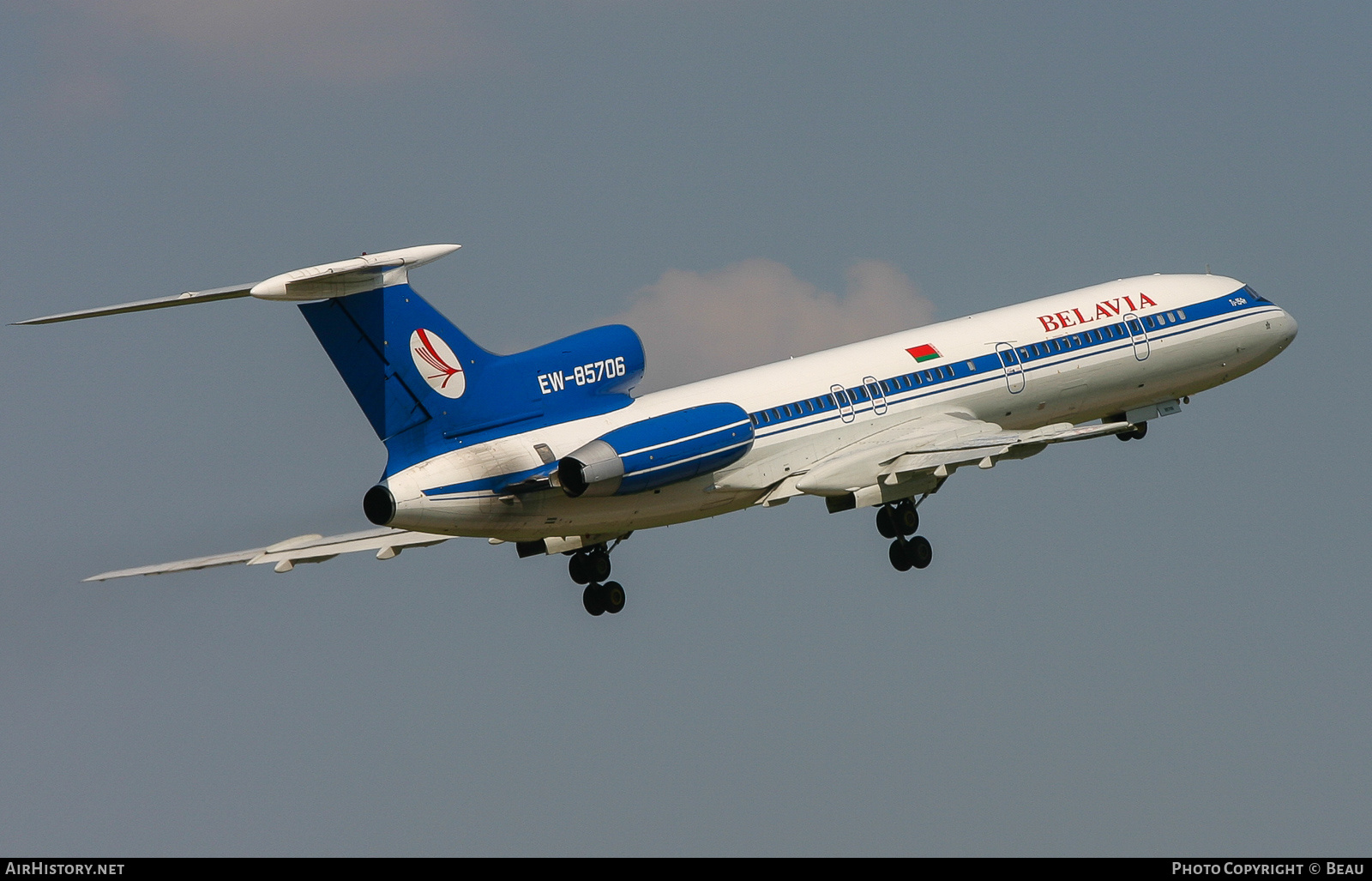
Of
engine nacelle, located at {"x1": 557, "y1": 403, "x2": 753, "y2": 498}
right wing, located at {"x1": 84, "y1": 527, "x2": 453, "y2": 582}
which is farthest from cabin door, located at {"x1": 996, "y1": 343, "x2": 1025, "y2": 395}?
right wing, located at {"x1": 84, "y1": 527, "x2": 453, "y2": 582}

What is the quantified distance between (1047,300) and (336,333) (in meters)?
17.7

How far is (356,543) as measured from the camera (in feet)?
132

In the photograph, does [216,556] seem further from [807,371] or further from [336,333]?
[807,371]

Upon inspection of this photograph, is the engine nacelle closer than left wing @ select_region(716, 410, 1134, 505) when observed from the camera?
Yes

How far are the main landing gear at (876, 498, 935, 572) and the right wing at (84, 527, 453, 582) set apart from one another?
8.81 meters

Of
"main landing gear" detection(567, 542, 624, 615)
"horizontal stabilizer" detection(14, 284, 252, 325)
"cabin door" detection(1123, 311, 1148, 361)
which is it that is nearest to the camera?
"horizontal stabilizer" detection(14, 284, 252, 325)

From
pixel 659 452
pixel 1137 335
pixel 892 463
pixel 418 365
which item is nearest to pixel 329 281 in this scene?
pixel 418 365

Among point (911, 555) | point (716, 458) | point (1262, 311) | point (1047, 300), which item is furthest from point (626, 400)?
point (1262, 311)

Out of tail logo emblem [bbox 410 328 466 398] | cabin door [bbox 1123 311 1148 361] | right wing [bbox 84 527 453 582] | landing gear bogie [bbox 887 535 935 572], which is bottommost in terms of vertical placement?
landing gear bogie [bbox 887 535 935 572]

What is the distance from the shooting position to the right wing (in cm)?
3928

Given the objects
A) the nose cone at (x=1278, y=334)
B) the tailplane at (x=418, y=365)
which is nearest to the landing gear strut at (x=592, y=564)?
the tailplane at (x=418, y=365)

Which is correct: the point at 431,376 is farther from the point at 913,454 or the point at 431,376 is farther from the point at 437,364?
the point at 913,454

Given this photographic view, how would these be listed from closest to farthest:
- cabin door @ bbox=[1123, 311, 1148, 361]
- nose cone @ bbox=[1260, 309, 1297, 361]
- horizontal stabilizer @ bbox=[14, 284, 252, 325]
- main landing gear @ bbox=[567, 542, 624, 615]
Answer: horizontal stabilizer @ bbox=[14, 284, 252, 325] < main landing gear @ bbox=[567, 542, 624, 615] < cabin door @ bbox=[1123, 311, 1148, 361] < nose cone @ bbox=[1260, 309, 1297, 361]

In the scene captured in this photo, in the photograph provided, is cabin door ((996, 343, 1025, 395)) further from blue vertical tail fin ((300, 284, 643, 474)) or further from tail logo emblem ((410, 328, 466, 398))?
tail logo emblem ((410, 328, 466, 398))
